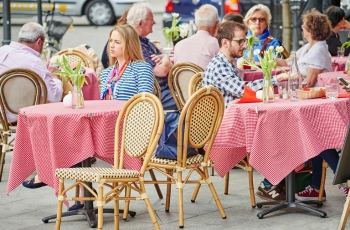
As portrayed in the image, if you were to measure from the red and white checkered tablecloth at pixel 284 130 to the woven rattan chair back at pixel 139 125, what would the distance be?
74 centimetres

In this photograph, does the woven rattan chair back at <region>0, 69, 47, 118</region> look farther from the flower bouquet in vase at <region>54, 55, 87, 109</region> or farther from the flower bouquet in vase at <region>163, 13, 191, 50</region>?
the flower bouquet in vase at <region>163, 13, 191, 50</region>

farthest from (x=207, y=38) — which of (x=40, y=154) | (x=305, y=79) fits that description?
(x=40, y=154)

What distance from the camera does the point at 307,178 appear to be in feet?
23.0

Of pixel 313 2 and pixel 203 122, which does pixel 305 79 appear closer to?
pixel 203 122

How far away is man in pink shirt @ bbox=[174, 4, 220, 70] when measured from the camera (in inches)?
366

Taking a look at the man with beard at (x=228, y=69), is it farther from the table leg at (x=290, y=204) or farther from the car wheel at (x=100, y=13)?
the car wheel at (x=100, y=13)

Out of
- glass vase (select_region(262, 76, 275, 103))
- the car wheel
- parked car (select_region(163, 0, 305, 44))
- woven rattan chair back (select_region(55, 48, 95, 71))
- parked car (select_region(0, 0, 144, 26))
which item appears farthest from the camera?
the car wheel

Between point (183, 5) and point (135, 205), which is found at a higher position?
point (183, 5)

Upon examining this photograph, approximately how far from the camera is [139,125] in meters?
6.14

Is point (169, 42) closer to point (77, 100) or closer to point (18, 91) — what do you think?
point (18, 91)

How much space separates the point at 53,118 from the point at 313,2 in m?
7.28

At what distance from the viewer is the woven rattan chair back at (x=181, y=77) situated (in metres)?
8.48

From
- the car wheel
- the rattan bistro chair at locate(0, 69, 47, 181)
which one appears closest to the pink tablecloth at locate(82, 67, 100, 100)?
the rattan bistro chair at locate(0, 69, 47, 181)

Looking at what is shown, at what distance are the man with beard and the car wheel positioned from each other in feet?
50.3
